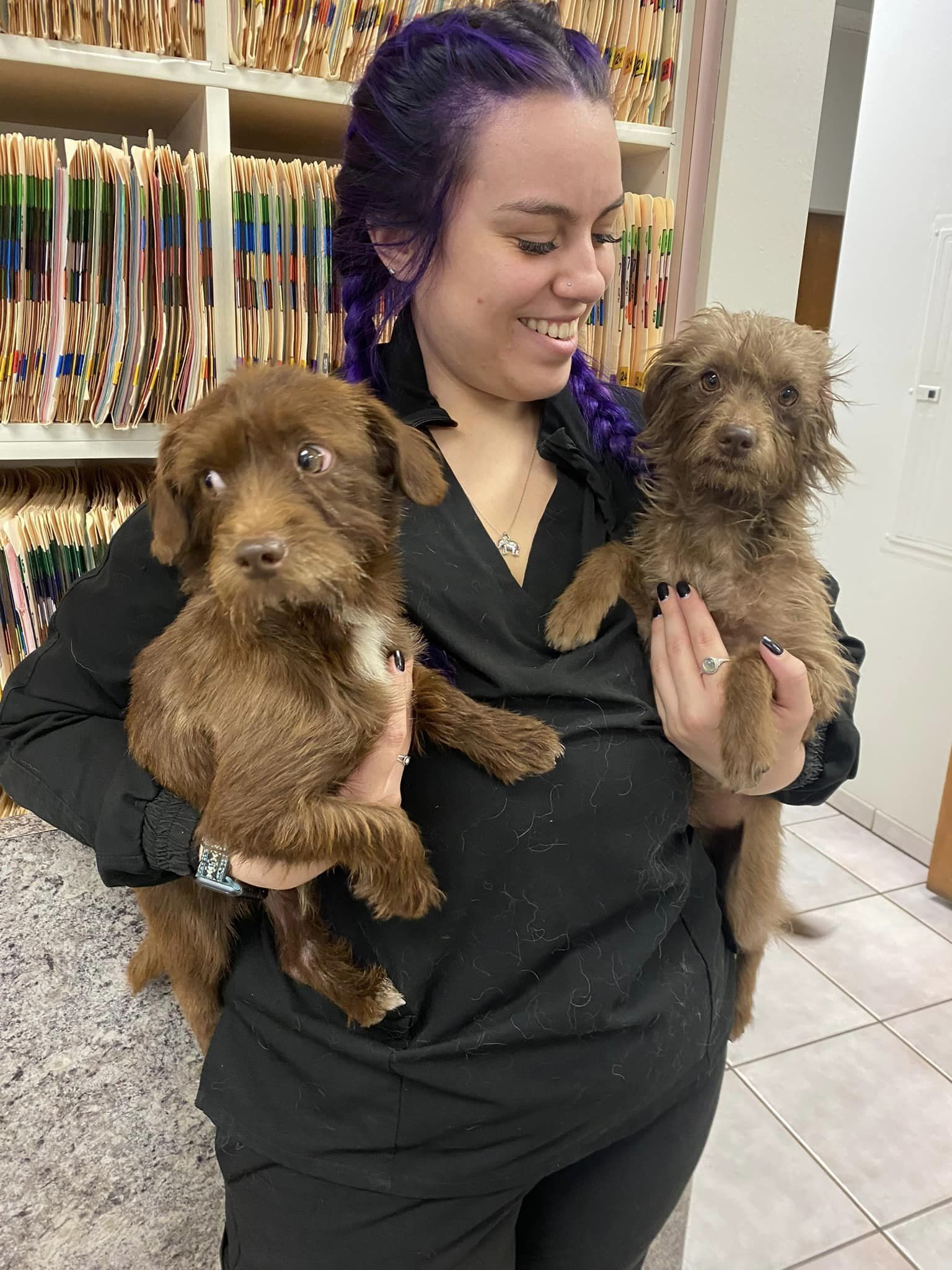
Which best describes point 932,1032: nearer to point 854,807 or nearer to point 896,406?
point 854,807

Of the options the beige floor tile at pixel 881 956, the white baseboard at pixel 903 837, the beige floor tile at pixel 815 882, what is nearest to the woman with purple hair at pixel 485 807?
the beige floor tile at pixel 881 956

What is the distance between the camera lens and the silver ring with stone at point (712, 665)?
117 centimetres

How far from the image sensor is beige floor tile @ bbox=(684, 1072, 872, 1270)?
6.70 feet

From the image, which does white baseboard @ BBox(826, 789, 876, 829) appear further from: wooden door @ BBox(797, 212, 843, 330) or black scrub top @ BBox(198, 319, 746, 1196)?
black scrub top @ BBox(198, 319, 746, 1196)

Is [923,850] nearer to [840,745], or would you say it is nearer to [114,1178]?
[840,745]

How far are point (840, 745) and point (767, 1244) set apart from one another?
1517 mm

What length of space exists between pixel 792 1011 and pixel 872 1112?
37 cm

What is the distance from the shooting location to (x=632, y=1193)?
1101 mm

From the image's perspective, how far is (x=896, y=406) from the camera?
10.9 feet

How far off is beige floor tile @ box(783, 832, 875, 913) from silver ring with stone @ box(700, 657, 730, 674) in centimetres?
224

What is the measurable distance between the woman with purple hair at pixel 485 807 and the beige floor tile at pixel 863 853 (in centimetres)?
247

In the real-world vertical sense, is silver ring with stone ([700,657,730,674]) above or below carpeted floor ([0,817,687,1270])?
above

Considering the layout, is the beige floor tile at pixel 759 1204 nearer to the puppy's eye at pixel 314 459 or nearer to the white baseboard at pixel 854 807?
the white baseboard at pixel 854 807

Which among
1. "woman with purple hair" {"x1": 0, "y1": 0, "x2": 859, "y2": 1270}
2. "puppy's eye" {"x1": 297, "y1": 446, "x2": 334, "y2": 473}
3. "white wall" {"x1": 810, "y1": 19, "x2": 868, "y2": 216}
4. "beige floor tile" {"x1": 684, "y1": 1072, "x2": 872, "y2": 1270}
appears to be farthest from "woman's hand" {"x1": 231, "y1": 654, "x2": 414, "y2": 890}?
"white wall" {"x1": 810, "y1": 19, "x2": 868, "y2": 216}
